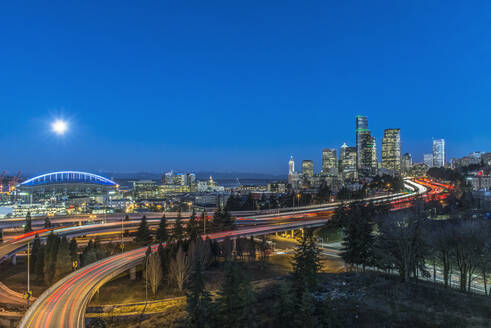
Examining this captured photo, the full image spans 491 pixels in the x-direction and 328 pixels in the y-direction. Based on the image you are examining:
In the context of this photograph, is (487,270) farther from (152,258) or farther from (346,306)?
(152,258)

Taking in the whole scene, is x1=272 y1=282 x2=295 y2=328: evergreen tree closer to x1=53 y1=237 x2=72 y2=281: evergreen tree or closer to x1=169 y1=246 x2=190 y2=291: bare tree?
x1=169 y1=246 x2=190 y2=291: bare tree

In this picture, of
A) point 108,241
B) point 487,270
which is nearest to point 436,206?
point 487,270

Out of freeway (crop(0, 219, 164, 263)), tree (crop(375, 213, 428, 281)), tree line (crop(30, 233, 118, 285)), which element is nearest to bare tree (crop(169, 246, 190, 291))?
tree line (crop(30, 233, 118, 285))

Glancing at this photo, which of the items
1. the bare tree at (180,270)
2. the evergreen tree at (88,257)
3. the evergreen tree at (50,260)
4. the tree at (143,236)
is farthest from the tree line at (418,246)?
the evergreen tree at (50,260)

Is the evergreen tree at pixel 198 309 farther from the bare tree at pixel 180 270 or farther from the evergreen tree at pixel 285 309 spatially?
the bare tree at pixel 180 270

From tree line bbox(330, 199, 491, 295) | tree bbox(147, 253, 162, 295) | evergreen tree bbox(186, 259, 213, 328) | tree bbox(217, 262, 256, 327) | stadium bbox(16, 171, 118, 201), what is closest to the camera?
evergreen tree bbox(186, 259, 213, 328)

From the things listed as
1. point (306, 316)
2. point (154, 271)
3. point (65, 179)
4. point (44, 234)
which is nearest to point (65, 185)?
point (65, 179)
